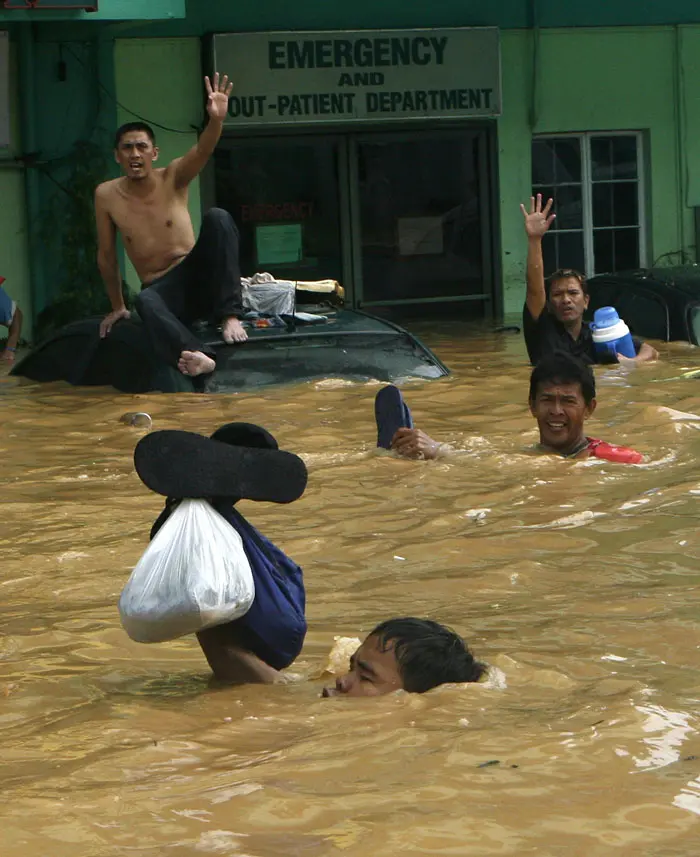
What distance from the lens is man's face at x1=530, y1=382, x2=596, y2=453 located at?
7.77 m

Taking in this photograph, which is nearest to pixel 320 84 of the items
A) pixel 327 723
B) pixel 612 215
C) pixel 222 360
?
pixel 612 215

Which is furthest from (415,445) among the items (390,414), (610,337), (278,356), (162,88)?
(162,88)

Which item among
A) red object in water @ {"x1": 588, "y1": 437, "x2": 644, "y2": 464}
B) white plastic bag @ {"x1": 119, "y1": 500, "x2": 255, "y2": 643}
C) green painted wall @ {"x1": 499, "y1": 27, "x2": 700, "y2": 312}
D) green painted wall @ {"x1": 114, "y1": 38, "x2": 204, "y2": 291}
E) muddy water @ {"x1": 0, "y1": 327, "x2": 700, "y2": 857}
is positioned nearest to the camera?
muddy water @ {"x1": 0, "y1": 327, "x2": 700, "y2": 857}

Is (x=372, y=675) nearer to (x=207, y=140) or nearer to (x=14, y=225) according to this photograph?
(x=207, y=140)

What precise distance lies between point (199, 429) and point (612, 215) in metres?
10.8

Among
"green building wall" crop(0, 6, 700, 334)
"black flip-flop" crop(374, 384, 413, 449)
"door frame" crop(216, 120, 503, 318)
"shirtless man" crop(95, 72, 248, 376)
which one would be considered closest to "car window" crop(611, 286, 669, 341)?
"door frame" crop(216, 120, 503, 318)

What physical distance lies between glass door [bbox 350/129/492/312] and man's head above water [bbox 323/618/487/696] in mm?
14436

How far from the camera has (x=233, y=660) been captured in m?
4.25

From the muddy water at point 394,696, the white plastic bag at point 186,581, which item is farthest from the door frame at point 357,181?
the white plastic bag at point 186,581

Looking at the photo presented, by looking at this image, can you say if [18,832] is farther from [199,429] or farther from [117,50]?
[117,50]

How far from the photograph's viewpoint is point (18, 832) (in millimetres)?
3123

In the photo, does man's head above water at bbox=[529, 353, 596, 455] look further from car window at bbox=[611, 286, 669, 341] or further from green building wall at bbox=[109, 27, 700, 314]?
green building wall at bbox=[109, 27, 700, 314]

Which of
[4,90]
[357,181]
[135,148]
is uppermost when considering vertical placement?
[4,90]

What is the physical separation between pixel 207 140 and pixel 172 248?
0.90m
